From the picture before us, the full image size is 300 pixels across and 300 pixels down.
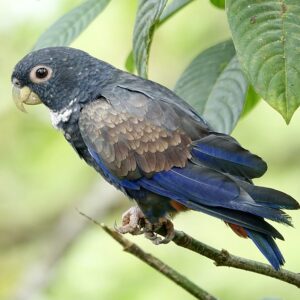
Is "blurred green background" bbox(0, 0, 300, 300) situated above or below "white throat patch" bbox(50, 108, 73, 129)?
below

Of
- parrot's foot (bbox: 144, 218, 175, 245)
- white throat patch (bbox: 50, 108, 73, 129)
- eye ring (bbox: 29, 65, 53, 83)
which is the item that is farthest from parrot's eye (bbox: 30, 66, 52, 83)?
parrot's foot (bbox: 144, 218, 175, 245)

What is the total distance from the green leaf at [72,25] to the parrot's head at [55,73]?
24cm

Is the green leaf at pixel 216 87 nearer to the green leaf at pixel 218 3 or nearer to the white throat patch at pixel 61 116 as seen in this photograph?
the green leaf at pixel 218 3

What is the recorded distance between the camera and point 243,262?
307cm

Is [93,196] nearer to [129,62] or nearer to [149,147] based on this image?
[129,62]

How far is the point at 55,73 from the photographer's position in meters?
4.24

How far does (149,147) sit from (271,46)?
0.95 m

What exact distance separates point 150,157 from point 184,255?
3.53m

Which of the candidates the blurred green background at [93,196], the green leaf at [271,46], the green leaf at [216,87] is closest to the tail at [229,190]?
the green leaf at [216,87]

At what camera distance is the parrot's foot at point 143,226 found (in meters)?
3.57

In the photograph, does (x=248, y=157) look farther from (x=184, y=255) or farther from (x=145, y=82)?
(x=184, y=255)

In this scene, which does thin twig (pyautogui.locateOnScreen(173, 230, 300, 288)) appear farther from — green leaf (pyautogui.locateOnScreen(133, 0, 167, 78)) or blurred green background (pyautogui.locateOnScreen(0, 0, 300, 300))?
blurred green background (pyautogui.locateOnScreen(0, 0, 300, 300))

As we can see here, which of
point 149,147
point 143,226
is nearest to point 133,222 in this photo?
point 143,226

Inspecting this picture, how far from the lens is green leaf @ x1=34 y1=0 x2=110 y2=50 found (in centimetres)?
380
